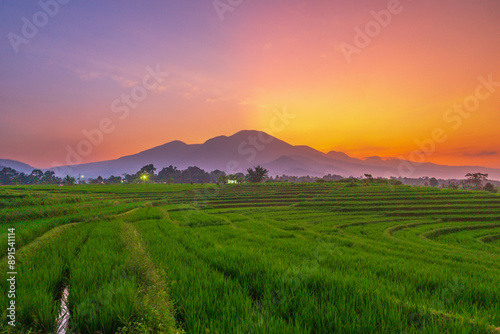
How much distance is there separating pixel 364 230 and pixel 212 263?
1687 cm

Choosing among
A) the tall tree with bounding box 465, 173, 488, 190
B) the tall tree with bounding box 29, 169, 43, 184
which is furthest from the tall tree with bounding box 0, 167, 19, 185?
the tall tree with bounding box 465, 173, 488, 190

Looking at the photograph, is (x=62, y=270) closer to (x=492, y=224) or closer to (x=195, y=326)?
(x=195, y=326)

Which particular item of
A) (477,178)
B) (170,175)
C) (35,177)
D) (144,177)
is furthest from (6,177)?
(477,178)

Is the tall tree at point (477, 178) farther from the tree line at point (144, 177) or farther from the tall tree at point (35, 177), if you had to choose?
the tall tree at point (35, 177)

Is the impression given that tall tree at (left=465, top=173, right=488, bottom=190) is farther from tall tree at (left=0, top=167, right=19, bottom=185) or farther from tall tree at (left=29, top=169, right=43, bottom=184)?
tall tree at (left=0, top=167, right=19, bottom=185)

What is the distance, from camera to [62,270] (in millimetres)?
4797

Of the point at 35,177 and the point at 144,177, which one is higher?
the point at 144,177

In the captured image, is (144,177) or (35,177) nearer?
(144,177)

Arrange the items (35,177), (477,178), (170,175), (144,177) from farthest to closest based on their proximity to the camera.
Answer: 1. (170,175)
2. (35,177)
3. (144,177)
4. (477,178)

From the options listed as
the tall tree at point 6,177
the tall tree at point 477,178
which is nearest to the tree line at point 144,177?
the tall tree at point 6,177

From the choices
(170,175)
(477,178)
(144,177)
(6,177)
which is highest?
(170,175)

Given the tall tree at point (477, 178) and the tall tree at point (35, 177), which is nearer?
the tall tree at point (477, 178)

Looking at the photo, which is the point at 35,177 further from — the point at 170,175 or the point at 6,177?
the point at 170,175

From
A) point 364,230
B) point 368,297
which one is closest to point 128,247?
point 368,297
